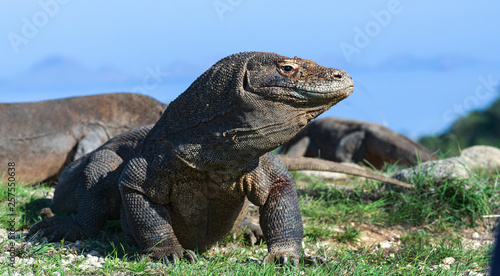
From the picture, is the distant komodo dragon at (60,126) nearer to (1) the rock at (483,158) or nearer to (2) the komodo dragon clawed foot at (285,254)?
(1) the rock at (483,158)

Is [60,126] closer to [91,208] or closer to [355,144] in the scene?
[91,208]

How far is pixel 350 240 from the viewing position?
5.56m

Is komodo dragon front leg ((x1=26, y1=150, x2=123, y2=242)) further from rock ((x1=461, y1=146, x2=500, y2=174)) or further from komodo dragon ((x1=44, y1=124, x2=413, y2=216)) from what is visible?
rock ((x1=461, y1=146, x2=500, y2=174))

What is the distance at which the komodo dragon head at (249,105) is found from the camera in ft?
12.1

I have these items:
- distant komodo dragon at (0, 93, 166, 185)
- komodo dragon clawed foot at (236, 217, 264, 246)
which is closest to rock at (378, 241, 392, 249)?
komodo dragon clawed foot at (236, 217, 264, 246)

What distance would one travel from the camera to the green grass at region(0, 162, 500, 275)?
401 cm

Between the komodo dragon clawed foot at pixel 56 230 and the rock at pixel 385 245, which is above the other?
the komodo dragon clawed foot at pixel 56 230

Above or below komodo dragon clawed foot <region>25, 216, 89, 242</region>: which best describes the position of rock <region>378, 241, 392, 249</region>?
below

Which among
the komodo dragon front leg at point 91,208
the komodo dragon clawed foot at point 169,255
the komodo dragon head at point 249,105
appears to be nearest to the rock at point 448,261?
the komodo dragon head at point 249,105

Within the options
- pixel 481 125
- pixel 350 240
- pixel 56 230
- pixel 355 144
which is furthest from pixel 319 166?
pixel 481 125

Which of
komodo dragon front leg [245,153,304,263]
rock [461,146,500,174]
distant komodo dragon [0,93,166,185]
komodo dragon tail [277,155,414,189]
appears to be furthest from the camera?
distant komodo dragon [0,93,166,185]

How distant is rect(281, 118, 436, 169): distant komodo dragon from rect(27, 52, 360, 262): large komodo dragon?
6.58 metres

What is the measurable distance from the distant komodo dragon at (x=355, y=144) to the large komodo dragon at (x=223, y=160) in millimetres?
6582

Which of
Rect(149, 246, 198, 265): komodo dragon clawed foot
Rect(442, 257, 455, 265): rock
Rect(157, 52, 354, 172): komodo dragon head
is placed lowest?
Rect(442, 257, 455, 265): rock
